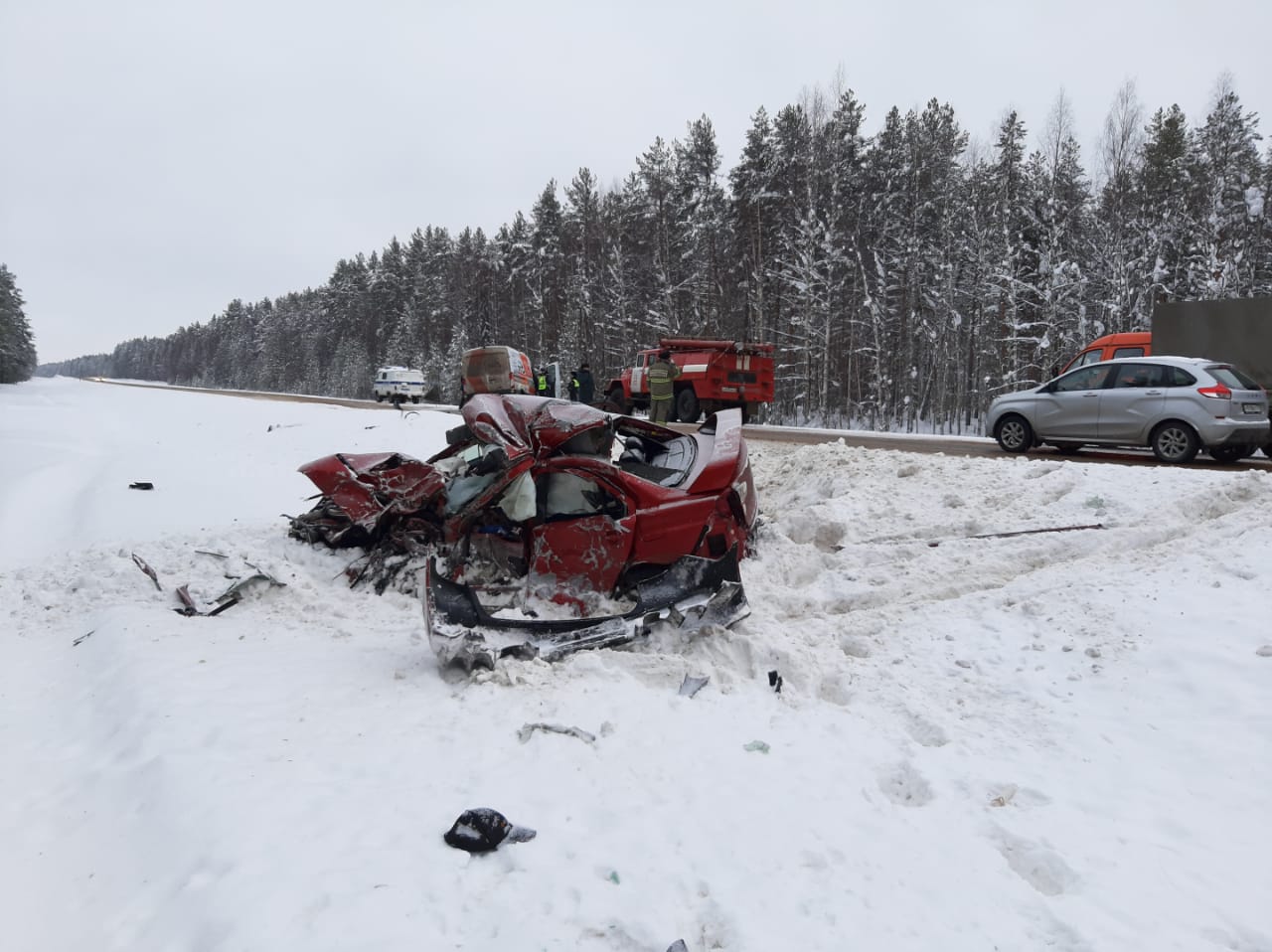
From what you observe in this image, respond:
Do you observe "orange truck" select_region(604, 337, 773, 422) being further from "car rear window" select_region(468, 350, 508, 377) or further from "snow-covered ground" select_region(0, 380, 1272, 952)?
"snow-covered ground" select_region(0, 380, 1272, 952)

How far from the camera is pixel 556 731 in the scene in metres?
3.29

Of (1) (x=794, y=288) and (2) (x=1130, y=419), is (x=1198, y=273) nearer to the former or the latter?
(1) (x=794, y=288)

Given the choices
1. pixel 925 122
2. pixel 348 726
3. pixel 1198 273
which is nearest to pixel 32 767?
pixel 348 726

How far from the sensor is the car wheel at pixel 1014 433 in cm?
1112

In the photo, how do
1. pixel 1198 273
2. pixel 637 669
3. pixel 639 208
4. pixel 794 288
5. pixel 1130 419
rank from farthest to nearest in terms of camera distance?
pixel 639 208
pixel 794 288
pixel 1198 273
pixel 1130 419
pixel 637 669

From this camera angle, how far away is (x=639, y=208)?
1422 inches

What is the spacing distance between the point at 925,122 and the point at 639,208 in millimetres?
14065

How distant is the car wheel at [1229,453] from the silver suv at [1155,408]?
1 cm

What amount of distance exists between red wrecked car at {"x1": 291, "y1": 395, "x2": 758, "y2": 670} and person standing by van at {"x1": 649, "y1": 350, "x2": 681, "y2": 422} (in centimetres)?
1167

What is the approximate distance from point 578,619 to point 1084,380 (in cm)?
980

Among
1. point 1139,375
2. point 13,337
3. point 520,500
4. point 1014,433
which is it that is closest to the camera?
point 520,500

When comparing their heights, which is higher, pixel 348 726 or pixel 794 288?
pixel 794 288

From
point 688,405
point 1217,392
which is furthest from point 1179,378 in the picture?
point 688,405

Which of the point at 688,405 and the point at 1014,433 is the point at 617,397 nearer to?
the point at 688,405
